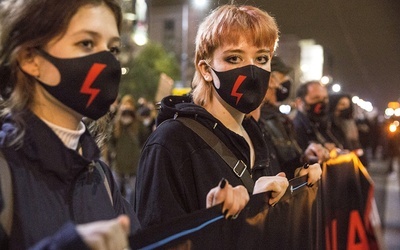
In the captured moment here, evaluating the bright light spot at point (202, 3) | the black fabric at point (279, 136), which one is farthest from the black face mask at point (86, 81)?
the black fabric at point (279, 136)

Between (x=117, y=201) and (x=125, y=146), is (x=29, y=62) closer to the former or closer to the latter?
(x=117, y=201)

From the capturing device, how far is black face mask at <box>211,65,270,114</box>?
311cm

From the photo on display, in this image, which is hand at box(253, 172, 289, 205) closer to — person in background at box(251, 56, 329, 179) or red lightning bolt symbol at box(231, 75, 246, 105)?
red lightning bolt symbol at box(231, 75, 246, 105)

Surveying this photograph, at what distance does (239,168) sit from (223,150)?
0.38 ft

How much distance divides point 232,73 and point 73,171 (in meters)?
1.31

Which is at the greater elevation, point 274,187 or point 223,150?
point 223,150

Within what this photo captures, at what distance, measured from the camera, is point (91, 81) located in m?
2.07

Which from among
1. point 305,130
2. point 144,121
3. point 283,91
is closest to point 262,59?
point 283,91

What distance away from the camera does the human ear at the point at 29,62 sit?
2066 millimetres

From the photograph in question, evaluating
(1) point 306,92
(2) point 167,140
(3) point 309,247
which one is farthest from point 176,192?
(1) point 306,92

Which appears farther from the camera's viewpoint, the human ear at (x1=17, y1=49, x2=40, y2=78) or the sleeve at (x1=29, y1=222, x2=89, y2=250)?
the human ear at (x1=17, y1=49, x2=40, y2=78)

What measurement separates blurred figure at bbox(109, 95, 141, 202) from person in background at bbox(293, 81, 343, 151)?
4.09 meters

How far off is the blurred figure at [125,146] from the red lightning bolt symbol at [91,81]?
8792 mm

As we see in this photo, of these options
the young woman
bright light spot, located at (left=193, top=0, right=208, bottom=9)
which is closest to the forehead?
the young woman
